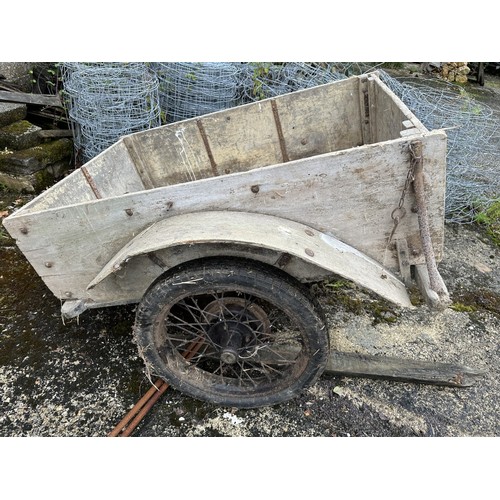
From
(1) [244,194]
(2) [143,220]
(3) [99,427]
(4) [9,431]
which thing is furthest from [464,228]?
(4) [9,431]

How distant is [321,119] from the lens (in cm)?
345

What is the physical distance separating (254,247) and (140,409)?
4.20 feet

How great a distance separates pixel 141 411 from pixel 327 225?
5.11 feet

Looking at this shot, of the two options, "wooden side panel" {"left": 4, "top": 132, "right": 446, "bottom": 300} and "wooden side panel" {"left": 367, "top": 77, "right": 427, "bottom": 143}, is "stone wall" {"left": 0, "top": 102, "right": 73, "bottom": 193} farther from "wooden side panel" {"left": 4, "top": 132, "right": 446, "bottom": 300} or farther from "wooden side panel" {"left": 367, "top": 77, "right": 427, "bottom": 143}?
"wooden side panel" {"left": 367, "top": 77, "right": 427, "bottom": 143}

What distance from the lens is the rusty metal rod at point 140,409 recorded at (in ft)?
8.22

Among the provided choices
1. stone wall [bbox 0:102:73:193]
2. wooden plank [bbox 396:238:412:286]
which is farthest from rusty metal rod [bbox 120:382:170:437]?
stone wall [bbox 0:102:73:193]

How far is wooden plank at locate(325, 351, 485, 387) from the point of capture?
270 centimetres

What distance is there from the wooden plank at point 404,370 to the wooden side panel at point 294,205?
771 mm

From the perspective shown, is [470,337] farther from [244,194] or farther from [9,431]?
[9,431]

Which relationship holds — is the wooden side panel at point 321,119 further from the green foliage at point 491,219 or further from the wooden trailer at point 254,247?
the green foliage at point 491,219

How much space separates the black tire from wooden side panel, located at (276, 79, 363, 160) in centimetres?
151

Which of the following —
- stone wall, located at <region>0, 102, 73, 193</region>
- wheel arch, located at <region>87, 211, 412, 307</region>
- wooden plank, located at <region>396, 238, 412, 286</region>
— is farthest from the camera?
stone wall, located at <region>0, 102, 73, 193</region>

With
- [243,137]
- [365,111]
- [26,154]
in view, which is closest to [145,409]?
[243,137]

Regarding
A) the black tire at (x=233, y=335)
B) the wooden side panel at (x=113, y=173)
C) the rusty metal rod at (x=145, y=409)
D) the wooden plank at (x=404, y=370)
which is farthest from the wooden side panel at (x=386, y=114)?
the rusty metal rod at (x=145, y=409)
